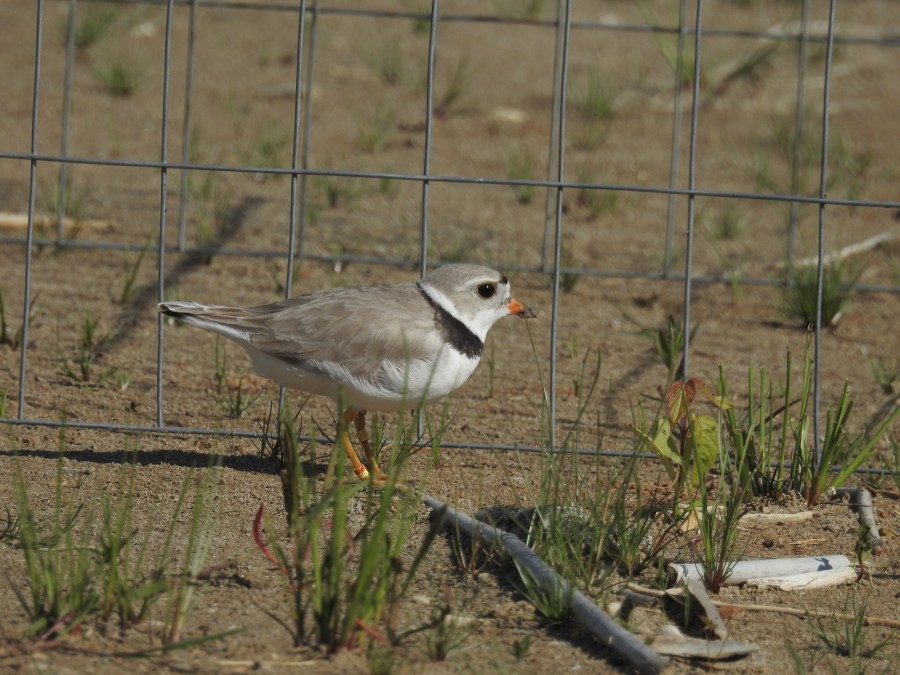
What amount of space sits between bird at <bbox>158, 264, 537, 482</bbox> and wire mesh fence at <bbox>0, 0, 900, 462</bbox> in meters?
0.29

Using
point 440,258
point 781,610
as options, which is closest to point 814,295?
point 440,258

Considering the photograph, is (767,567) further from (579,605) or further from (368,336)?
(368,336)

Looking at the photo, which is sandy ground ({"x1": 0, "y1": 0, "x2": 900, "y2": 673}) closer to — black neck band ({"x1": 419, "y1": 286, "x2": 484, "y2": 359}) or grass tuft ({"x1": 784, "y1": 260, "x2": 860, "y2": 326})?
grass tuft ({"x1": 784, "y1": 260, "x2": 860, "y2": 326})

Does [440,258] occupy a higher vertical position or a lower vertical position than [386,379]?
higher

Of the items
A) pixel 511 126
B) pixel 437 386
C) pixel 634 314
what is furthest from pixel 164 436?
pixel 511 126

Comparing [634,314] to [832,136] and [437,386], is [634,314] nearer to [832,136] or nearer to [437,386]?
[437,386]

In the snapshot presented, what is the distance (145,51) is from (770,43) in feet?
18.6

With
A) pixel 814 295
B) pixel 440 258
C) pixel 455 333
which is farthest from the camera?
pixel 440 258

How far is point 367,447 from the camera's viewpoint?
4.44m

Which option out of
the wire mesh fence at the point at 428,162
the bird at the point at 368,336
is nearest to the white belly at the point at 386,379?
the bird at the point at 368,336

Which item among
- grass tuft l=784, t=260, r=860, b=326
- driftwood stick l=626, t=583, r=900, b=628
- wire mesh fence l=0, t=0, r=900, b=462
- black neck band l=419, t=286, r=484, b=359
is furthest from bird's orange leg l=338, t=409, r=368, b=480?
grass tuft l=784, t=260, r=860, b=326

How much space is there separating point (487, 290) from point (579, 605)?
1.56 metres

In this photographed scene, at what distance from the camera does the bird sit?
4.28 m

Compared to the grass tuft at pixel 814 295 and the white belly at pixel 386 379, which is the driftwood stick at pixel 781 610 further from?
the grass tuft at pixel 814 295
